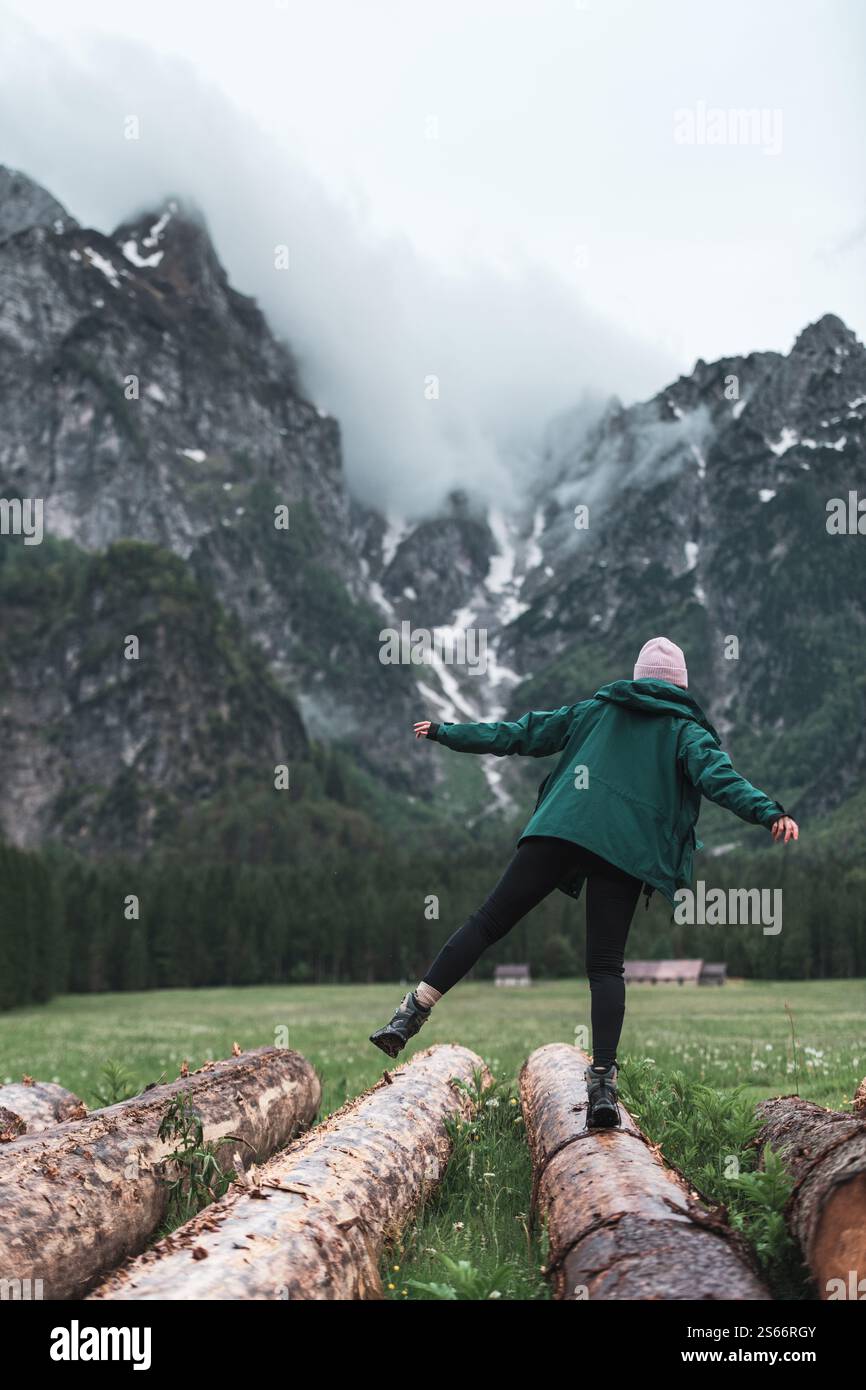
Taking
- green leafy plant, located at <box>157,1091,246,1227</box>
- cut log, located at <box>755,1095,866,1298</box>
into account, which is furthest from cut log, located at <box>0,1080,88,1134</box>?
cut log, located at <box>755,1095,866,1298</box>

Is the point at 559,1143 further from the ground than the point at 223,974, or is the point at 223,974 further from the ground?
the point at 559,1143

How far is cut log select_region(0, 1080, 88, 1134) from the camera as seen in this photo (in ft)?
30.5

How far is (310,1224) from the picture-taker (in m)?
4.84

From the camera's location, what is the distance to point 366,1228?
→ 5.27 m

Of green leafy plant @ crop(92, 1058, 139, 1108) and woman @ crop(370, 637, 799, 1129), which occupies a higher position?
woman @ crop(370, 637, 799, 1129)

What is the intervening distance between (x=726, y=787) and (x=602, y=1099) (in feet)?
6.70

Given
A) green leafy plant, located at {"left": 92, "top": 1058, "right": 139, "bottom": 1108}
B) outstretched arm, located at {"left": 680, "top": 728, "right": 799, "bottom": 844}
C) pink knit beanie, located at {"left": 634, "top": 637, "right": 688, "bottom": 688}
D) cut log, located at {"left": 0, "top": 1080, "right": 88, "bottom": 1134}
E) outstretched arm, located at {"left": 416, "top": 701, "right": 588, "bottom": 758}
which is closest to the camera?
outstretched arm, located at {"left": 680, "top": 728, "right": 799, "bottom": 844}

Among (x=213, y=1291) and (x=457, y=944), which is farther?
(x=457, y=944)

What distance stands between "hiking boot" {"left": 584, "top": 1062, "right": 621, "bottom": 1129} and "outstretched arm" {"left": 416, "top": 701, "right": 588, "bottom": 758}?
7.73ft

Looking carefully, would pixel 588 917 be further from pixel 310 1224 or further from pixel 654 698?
pixel 310 1224

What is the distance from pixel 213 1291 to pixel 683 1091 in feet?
18.4

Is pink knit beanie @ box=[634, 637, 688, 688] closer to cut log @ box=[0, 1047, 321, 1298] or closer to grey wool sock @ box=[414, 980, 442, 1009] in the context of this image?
grey wool sock @ box=[414, 980, 442, 1009]
